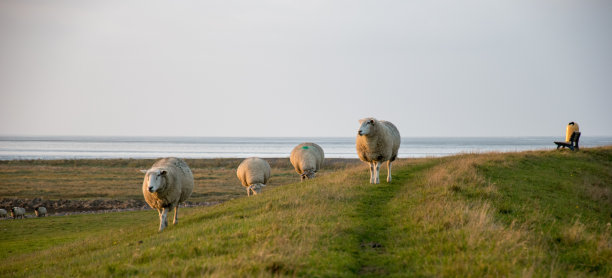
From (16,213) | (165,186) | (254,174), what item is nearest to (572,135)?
(254,174)

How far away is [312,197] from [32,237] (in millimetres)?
18489

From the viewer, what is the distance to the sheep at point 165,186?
54.0 ft

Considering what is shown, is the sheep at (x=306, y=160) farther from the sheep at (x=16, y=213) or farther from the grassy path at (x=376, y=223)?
the sheep at (x=16, y=213)

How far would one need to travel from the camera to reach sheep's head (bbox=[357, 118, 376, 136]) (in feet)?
59.1

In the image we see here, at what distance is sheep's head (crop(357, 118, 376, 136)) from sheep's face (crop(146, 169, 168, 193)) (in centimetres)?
822

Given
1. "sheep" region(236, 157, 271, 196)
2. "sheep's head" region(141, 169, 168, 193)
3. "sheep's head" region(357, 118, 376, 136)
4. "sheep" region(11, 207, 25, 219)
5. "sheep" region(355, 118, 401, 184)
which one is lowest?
"sheep" region(11, 207, 25, 219)

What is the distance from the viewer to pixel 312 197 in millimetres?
16734

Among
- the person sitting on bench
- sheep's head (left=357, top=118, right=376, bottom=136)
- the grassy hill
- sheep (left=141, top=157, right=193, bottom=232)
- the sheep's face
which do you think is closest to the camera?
the grassy hill

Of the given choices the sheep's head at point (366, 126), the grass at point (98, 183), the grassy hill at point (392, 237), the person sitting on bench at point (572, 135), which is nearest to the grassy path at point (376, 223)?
the grassy hill at point (392, 237)

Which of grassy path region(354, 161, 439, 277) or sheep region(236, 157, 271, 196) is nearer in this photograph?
grassy path region(354, 161, 439, 277)

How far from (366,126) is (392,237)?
26.4ft

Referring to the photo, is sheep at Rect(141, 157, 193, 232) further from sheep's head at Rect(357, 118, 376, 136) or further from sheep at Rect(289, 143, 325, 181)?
sheep at Rect(289, 143, 325, 181)

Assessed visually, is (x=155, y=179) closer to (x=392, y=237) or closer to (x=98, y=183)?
(x=392, y=237)

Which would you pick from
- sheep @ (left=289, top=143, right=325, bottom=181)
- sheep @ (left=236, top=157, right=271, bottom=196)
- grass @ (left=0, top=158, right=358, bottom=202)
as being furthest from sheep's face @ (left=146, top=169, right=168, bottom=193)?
grass @ (left=0, top=158, right=358, bottom=202)
